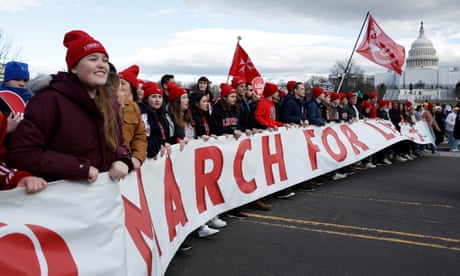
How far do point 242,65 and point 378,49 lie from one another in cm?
398

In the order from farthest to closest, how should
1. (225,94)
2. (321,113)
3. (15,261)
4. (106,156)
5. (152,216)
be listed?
(321,113)
(225,94)
(152,216)
(106,156)
(15,261)

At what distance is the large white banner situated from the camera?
8.12ft

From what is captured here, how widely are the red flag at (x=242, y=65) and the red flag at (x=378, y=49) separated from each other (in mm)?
3182

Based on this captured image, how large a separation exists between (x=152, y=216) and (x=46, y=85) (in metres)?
1.47

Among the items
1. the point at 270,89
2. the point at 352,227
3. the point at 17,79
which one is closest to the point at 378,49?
the point at 270,89

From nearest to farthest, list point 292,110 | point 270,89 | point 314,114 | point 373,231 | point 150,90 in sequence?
point 150,90 → point 373,231 → point 270,89 → point 292,110 → point 314,114

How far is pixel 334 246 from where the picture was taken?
4.95 meters

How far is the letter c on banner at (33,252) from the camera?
235cm

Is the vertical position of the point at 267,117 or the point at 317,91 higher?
the point at 317,91

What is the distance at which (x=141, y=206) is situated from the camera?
341 cm

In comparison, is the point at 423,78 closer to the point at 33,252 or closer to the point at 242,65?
the point at 242,65

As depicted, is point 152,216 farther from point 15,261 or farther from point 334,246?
point 334,246

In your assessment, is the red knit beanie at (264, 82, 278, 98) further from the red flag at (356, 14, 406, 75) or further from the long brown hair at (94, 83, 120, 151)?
the red flag at (356, 14, 406, 75)

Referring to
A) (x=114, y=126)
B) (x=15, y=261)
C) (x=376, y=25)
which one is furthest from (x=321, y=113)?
(x=15, y=261)
